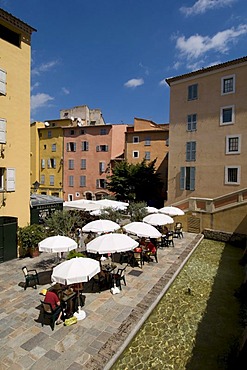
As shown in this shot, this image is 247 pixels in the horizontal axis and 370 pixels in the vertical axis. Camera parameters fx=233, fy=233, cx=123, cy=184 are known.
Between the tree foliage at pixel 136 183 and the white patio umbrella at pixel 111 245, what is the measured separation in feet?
62.6

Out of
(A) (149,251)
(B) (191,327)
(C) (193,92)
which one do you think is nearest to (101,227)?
(A) (149,251)

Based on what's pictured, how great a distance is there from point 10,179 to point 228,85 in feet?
68.1

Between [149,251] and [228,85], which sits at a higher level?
[228,85]

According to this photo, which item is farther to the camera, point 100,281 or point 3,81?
point 3,81

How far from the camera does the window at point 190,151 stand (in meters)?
24.0

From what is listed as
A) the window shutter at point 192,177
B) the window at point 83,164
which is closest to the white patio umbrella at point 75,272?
the window shutter at point 192,177

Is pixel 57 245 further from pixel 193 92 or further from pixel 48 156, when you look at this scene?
pixel 48 156

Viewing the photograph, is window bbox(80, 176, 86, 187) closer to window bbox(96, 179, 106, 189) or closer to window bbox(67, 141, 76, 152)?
window bbox(96, 179, 106, 189)

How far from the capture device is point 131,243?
34.1ft

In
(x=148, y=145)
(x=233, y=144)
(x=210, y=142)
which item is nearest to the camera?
(x=233, y=144)

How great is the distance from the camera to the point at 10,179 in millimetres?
13484

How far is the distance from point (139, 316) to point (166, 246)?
28.5 feet

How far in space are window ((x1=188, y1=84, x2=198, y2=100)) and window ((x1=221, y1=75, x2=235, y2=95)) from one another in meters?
2.54

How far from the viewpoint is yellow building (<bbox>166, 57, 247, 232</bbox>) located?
20.1 meters
